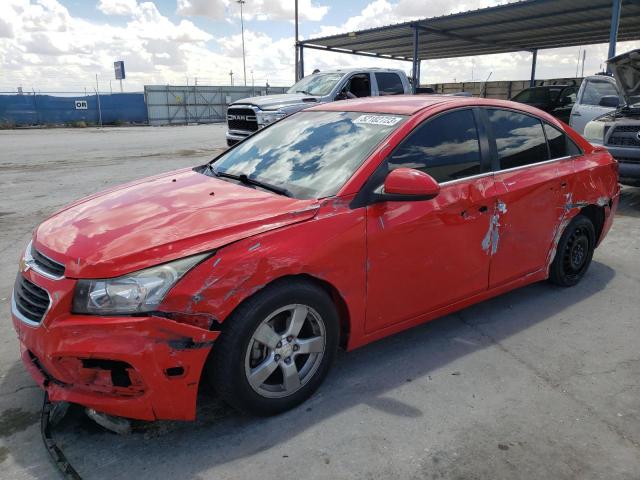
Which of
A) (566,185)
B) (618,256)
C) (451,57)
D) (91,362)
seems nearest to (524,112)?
(566,185)

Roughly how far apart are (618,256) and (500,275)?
2.52m

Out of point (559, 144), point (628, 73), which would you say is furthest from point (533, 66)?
point (559, 144)

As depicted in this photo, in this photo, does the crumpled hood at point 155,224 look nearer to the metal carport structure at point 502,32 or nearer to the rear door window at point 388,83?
the rear door window at point 388,83

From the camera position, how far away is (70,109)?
112ft

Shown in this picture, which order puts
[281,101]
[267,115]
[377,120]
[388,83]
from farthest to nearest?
[388,83] → [281,101] → [267,115] → [377,120]

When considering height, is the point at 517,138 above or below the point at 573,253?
above

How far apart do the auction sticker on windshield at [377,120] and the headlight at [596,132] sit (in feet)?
18.6

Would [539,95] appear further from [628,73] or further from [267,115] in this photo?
[267,115]

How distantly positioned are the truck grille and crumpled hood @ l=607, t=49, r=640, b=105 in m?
0.90

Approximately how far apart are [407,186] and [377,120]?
0.75 m

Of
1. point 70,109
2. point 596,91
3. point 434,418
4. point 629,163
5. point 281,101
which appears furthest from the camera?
point 70,109

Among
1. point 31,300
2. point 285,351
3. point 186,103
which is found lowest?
point 285,351

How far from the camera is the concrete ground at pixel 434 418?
2375 millimetres

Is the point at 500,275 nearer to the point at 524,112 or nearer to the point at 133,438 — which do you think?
the point at 524,112
